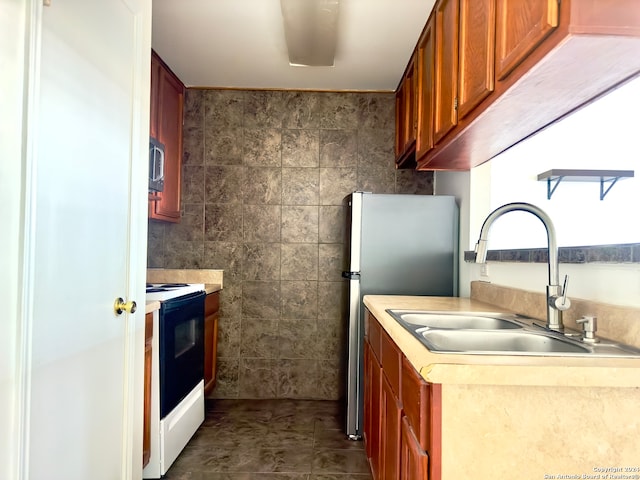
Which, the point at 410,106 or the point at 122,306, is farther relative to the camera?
the point at 410,106

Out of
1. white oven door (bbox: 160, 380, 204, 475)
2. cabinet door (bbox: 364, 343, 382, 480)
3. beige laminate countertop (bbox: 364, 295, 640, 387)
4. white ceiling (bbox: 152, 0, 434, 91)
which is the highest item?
white ceiling (bbox: 152, 0, 434, 91)

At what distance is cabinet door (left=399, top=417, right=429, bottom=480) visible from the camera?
38.5 inches

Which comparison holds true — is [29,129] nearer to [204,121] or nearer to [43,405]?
[43,405]

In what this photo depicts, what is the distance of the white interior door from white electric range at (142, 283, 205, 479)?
0.32 meters

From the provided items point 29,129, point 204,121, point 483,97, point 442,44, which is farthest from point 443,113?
point 204,121

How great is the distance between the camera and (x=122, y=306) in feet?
5.20

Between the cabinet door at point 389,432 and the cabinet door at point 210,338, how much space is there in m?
1.62

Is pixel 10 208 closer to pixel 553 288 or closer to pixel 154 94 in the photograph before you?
pixel 553 288

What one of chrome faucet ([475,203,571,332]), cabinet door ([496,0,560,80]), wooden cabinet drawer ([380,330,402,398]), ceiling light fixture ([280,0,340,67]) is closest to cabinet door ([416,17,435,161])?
ceiling light fixture ([280,0,340,67])

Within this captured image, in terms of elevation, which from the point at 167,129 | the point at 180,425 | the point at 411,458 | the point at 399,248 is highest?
the point at 167,129

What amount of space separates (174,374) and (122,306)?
2.57 ft

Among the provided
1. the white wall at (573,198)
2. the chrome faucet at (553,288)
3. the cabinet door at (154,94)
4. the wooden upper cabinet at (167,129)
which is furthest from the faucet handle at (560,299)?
the cabinet door at (154,94)

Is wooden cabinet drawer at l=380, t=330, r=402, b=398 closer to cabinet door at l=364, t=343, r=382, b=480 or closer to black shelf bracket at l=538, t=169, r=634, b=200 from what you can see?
cabinet door at l=364, t=343, r=382, b=480

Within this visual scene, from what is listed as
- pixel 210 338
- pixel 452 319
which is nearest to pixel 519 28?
pixel 452 319
